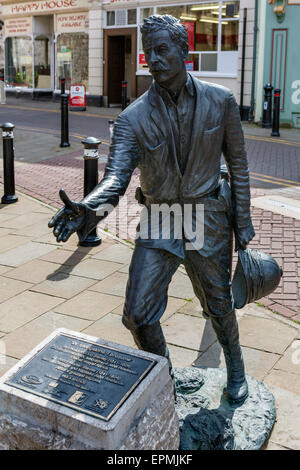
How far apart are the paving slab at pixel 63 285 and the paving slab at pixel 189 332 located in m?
1.09

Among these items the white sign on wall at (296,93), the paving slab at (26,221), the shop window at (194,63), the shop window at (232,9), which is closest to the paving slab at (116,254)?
the paving slab at (26,221)

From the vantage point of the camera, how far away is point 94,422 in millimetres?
2553

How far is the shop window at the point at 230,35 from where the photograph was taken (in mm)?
18609

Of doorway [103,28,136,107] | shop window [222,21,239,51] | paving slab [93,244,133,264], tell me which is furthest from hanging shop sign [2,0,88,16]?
paving slab [93,244,133,264]

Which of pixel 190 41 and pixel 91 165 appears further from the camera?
pixel 190 41

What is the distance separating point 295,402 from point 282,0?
15.3m

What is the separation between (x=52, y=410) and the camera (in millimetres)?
2650

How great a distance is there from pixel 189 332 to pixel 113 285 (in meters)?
1.23

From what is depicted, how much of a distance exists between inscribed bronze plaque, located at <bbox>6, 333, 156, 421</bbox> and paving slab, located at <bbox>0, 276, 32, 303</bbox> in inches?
97.6

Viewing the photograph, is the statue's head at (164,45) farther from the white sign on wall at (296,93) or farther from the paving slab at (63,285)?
the white sign on wall at (296,93)

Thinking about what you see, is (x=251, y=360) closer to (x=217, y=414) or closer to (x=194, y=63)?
(x=217, y=414)

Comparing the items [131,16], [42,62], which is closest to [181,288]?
[131,16]

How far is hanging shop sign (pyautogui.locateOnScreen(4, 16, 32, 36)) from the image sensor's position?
25203 mm

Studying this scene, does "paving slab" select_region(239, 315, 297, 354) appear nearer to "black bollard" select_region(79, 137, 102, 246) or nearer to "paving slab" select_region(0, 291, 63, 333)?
"paving slab" select_region(0, 291, 63, 333)
